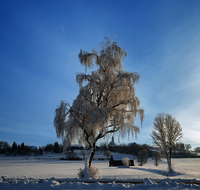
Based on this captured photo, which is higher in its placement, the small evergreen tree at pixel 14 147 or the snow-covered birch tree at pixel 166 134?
the snow-covered birch tree at pixel 166 134

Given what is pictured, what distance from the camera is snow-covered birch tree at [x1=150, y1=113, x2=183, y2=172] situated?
23.0 meters

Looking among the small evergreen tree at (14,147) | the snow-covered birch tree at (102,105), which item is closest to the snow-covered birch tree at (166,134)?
the snow-covered birch tree at (102,105)

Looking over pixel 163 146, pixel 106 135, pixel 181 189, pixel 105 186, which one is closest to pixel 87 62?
pixel 106 135

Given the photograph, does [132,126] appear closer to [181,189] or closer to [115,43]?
[181,189]

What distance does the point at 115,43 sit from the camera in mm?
13367

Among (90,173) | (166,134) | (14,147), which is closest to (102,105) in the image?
(90,173)

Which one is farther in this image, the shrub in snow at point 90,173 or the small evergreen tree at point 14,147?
the small evergreen tree at point 14,147

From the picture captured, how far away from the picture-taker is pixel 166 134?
2373 centimetres

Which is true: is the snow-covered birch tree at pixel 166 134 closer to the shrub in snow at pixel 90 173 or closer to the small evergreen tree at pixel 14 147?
the shrub in snow at pixel 90 173

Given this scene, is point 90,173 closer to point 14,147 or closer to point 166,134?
point 166,134

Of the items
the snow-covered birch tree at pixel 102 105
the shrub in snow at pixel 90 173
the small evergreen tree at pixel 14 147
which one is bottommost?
the small evergreen tree at pixel 14 147

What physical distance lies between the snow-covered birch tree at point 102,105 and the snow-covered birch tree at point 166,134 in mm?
13085

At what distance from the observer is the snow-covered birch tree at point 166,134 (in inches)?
906

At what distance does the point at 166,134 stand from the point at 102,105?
51.9ft
